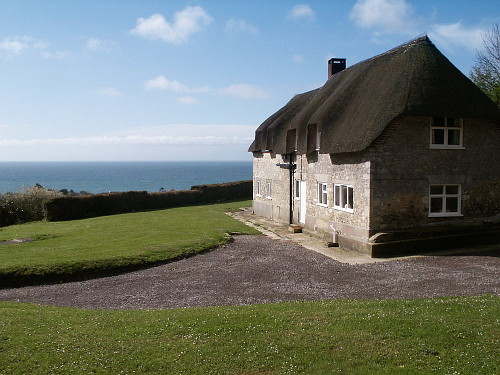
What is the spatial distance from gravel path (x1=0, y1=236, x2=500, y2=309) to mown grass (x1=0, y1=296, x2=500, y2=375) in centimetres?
229

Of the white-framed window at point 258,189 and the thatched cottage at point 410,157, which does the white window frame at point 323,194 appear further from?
the white-framed window at point 258,189

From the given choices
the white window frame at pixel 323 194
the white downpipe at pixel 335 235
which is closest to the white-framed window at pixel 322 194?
the white window frame at pixel 323 194

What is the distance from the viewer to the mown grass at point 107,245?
53.7 ft

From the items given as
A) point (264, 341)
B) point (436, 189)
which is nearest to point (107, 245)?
point (264, 341)

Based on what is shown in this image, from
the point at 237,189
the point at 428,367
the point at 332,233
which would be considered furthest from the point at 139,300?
the point at 237,189

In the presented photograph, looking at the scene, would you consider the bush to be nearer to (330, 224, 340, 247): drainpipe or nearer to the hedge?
the hedge

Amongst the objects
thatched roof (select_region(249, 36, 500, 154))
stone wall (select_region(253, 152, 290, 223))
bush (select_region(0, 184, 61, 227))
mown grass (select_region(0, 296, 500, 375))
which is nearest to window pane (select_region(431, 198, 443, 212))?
thatched roof (select_region(249, 36, 500, 154))

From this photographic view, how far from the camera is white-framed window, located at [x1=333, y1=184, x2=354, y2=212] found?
2055cm

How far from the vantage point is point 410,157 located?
62.4 ft

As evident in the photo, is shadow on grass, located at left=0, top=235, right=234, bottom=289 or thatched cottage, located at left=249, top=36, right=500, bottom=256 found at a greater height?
thatched cottage, located at left=249, top=36, right=500, bottom=256

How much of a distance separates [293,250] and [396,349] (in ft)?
41.9

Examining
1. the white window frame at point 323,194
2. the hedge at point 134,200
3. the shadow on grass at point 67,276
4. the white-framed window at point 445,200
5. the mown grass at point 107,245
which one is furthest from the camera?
the hedge at point 134,200

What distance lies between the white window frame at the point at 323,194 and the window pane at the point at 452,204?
18.3ft

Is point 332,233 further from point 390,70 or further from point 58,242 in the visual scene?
point 58,242
